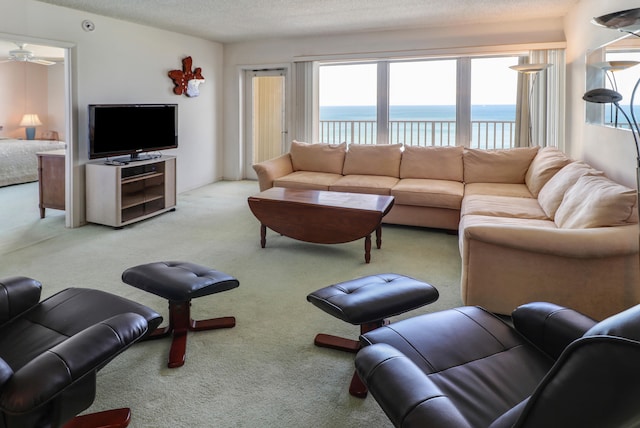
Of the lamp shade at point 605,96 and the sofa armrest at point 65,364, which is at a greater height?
the lamp shade at point 605,96

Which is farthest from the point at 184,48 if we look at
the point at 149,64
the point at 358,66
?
the point at 358,66

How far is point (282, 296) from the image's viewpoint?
286 centimetres

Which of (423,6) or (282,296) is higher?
(423,6)

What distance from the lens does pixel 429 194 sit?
434 cm

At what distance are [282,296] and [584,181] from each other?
2.18 meters

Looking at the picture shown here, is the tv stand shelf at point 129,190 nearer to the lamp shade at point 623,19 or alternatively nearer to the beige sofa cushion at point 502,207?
the beige sofa cushion at point 502,207

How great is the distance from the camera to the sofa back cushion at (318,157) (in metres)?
5.41

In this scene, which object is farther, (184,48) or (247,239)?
(184,48)

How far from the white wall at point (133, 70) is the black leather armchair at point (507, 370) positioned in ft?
14.2

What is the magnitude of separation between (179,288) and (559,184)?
9.53 ft

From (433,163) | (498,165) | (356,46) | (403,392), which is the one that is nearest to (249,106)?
(356,46)

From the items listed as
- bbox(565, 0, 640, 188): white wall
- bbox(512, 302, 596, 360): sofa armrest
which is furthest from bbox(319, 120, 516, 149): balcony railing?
bbox(512, 302, 596, 360): sofa armrest

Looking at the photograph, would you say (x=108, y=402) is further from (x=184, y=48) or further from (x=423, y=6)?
(x=184, y=48)

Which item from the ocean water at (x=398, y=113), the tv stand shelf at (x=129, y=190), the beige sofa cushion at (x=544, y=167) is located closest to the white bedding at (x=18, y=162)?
the tv stand shelf at (x=129, y=190)
